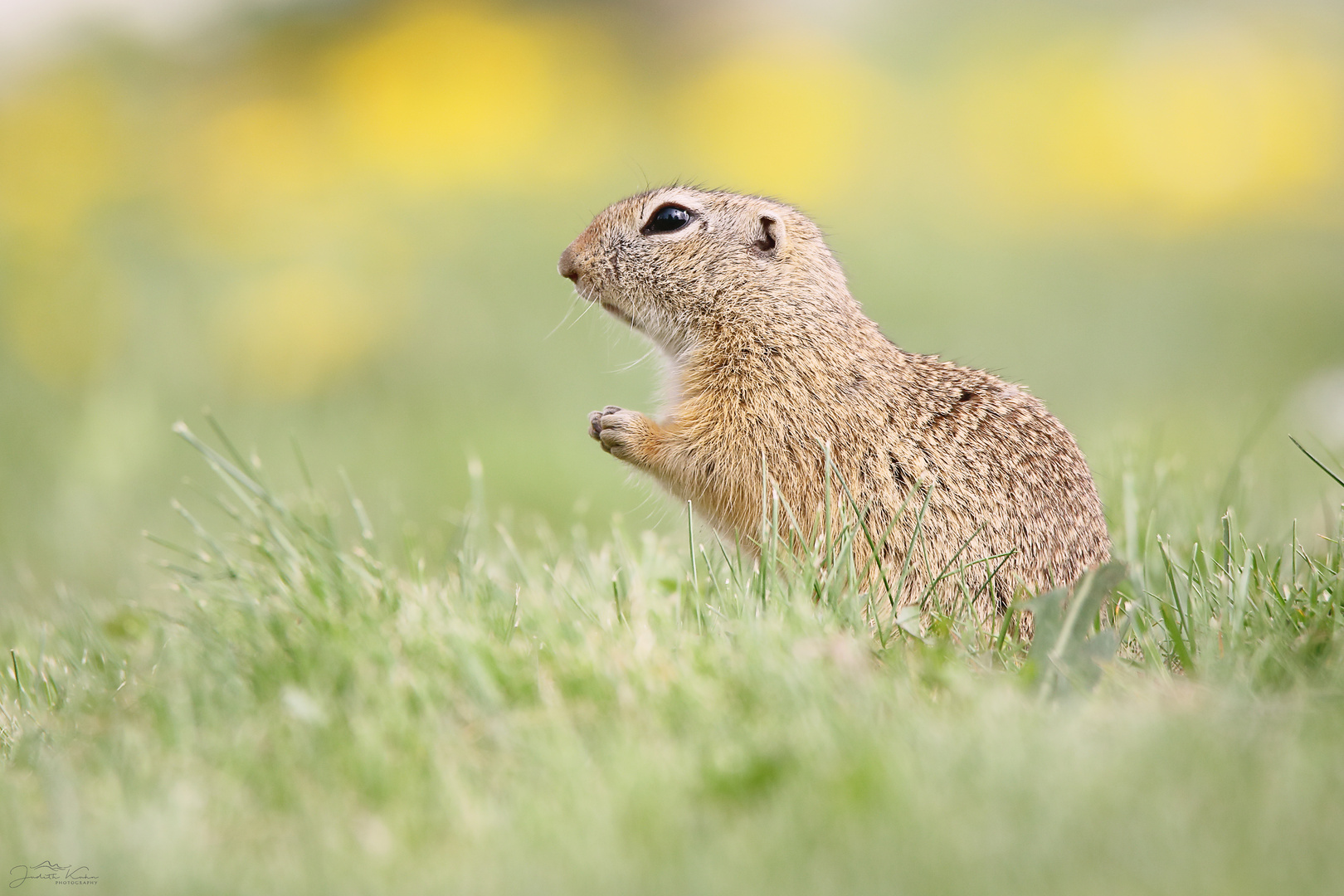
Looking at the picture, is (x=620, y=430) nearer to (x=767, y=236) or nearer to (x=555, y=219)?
(x=767, y=236)

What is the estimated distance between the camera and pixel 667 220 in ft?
15.5

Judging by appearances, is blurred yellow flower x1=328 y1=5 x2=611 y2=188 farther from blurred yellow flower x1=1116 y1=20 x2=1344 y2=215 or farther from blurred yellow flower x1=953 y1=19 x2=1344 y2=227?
blurred yellow flower x1=1116 y1=20 x2=1344 y2=215

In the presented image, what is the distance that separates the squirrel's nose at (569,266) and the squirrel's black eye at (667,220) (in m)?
0.28

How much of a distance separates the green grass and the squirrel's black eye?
1.73 meters

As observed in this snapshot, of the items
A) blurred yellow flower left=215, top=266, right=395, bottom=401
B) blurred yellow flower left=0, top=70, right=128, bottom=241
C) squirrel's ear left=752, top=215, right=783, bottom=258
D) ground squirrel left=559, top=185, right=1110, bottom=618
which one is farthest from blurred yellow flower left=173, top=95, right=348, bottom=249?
squirrel's ear left=752, top=215, right=783, bottom=258

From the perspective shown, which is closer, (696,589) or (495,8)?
(696,589)

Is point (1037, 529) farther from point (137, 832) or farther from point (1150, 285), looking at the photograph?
point (1150, 285)

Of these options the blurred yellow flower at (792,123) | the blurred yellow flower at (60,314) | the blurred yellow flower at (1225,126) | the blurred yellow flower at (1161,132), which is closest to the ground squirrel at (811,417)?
the blurred yellow flower at (60,314)

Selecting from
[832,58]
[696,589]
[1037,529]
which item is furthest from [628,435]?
[832,58]

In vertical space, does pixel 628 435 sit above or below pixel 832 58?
below

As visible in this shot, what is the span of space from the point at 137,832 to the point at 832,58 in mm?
14897

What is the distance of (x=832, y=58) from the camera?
51.9ft

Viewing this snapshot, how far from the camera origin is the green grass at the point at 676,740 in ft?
6.89

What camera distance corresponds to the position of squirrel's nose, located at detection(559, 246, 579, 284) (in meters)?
4.75
